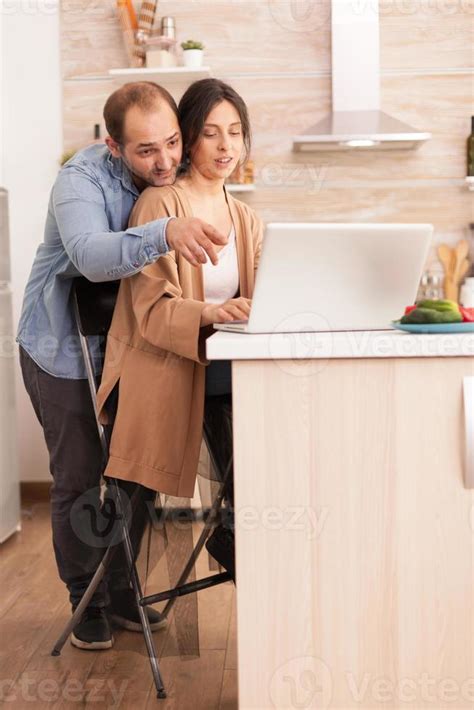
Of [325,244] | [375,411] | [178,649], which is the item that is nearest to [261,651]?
[375,411]

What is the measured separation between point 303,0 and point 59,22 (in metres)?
1.08

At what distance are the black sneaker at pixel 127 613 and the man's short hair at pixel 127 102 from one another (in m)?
1.24

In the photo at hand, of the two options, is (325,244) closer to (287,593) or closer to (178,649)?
(287,593)

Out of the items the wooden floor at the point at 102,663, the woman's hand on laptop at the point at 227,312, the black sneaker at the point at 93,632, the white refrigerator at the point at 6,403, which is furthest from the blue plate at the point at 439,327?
the white refrigerator at the point at 6,403

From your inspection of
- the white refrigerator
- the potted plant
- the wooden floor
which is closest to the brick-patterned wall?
the potted plant

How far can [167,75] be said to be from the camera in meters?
3.93

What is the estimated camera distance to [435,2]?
399 centimetres

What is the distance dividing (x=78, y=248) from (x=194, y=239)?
33 cm

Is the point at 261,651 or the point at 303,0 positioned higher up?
the point at 303,0

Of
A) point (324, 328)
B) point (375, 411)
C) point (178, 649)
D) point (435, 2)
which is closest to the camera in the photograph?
point (375, 411)

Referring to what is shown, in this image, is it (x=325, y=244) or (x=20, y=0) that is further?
(x=20, y=0)

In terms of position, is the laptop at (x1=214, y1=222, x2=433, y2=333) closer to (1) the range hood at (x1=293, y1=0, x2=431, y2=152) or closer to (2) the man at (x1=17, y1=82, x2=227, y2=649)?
(2) the man at (x1=17, y1=82, x2=227, y2=649)

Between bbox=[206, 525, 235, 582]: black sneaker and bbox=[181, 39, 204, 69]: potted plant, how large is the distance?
2383 mm

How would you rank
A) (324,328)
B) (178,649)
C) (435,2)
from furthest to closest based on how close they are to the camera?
(435,2)
(178,649)
(324,328)
